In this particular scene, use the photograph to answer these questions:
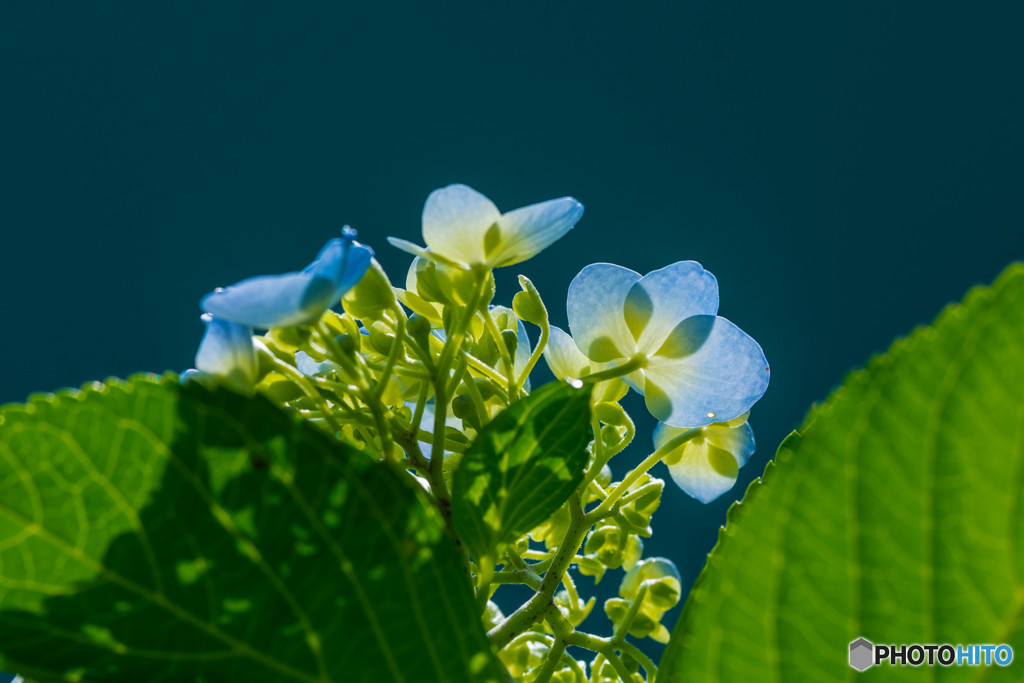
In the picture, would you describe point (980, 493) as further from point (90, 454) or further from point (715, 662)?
point (90, 454)

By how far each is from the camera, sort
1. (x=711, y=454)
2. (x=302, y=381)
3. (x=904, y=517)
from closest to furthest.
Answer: (x=904, y=517) → (x=302, y=381) → (x=711, y=454)

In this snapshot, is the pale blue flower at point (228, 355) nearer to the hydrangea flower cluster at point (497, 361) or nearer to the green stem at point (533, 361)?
the hydrangea flower cluster at point (497, 361)

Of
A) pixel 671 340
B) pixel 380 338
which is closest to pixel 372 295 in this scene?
pixel 380 338

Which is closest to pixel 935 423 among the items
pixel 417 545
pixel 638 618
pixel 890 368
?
pixel 890 368

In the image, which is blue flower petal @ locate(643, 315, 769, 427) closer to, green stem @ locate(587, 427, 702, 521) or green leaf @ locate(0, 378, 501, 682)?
green stem @ locate(587, 427, 702, 521)

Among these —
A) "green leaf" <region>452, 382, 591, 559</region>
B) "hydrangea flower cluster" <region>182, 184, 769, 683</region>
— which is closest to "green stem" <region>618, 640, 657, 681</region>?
"hydrangea flower cluster" <region>182, 184, 769, 683</region>

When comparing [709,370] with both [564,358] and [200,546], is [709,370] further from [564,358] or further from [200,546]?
[200,546]
